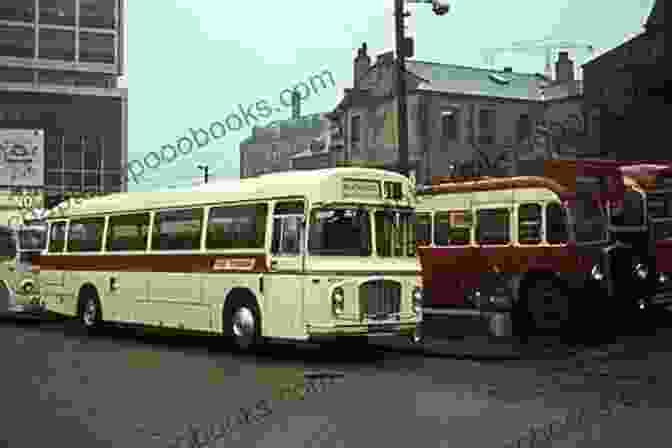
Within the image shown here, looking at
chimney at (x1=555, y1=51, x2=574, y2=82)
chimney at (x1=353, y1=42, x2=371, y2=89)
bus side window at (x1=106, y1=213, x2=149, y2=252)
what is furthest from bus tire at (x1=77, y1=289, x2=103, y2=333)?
chimney at (x1=555, y1=51, x2=574, y2=82)

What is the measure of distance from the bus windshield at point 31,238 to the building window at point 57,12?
314 ft

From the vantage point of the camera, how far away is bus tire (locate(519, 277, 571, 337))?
1748 cm

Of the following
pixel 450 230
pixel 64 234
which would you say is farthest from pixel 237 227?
pixel 64 234

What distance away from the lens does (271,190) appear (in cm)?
1570

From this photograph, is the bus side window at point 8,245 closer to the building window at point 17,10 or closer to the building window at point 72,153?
the building window at point 72,153

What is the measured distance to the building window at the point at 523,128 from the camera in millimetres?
50219

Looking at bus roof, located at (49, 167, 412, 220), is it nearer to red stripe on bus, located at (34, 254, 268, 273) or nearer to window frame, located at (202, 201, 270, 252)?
window frame, located at (202, 201, 270, 252)

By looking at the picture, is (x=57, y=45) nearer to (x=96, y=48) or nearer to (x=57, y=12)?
(x=57, y=12)

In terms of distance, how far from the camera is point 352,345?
17.0 metres

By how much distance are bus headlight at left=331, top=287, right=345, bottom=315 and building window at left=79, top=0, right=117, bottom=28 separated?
356ft

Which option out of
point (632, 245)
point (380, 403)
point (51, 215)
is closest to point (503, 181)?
point (632, 245)

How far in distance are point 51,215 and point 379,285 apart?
1160 cm

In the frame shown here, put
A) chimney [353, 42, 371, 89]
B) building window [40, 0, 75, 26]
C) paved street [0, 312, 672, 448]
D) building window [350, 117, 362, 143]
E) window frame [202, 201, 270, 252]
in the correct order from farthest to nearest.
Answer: building window [40, 0, 75, 26]
chimney [353, 42, 371, 89]
building window [350, 117, 362, 143]
window frame [202, 201, 270, 252]
paved street [0, 312, 672, 448]

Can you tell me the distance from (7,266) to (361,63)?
35.5 meters
